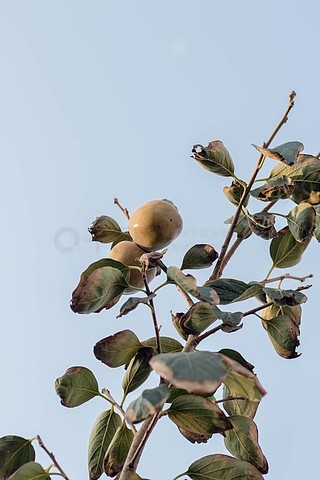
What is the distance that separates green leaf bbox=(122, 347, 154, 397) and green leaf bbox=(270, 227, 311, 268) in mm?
332

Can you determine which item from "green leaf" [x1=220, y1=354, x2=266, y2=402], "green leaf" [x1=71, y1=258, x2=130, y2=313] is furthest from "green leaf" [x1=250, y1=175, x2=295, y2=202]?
"green leaf" [x1=220, y1=354, x2=266, y2=402]

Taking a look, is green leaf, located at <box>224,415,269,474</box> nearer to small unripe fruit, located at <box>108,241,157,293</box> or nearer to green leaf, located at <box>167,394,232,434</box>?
green leaf, located at <box>167,394,232,434</box>

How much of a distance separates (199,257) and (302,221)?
0.23m

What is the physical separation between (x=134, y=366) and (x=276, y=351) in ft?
0.89

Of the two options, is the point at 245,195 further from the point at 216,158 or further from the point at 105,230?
the point at 105,230

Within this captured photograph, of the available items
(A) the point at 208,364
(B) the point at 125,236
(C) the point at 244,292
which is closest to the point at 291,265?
(C) the point at 244,292

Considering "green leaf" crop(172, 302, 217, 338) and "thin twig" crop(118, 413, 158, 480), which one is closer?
"thin twig" crop(118, 413, 158, 480)

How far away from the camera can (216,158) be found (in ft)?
4.05

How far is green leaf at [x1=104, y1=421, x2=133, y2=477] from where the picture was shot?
1086 mm

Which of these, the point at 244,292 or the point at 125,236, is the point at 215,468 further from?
the point at 125,236

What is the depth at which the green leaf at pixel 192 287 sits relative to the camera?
92cm

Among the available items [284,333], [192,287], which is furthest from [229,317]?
[284,333]

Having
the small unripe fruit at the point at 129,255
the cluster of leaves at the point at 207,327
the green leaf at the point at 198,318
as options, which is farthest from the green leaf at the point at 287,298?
the small unripe fruit at the point at 129,255

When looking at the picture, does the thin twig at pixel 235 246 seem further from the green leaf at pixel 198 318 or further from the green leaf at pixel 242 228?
the green leaf at pixel 198 318
